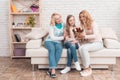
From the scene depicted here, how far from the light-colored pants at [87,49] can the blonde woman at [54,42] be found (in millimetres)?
372

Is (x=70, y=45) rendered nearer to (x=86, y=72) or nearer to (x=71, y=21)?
(x=71, y=21)

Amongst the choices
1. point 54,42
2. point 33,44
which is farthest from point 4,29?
point 54,42

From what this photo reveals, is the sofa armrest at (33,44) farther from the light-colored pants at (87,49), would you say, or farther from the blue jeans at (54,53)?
the light-colored pants at (87,49)

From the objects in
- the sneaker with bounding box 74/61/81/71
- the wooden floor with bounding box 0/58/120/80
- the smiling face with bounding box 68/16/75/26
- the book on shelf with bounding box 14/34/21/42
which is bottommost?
the wooden floor with bounding box 0/58/120/80

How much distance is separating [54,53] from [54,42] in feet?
→ 0.77

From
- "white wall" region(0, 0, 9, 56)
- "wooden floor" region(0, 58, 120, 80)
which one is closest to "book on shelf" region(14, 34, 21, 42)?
"white wall" region(0, 0, 9, 56)

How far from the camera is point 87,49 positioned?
4379mm

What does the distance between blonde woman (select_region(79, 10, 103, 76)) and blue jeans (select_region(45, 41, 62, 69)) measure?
369mm

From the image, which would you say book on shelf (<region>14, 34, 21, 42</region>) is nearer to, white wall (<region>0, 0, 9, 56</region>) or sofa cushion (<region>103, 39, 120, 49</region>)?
white wall (<region>0, 0, 9, 56</region>)

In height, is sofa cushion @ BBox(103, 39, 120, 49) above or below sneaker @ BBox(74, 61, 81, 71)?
above

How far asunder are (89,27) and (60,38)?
53 cm

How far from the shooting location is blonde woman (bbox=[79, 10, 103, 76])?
4348 millimetres

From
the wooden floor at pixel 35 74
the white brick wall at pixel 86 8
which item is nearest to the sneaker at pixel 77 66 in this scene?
the wooden floor at pixel 35 74

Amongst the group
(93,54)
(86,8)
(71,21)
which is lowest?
(93,54)
